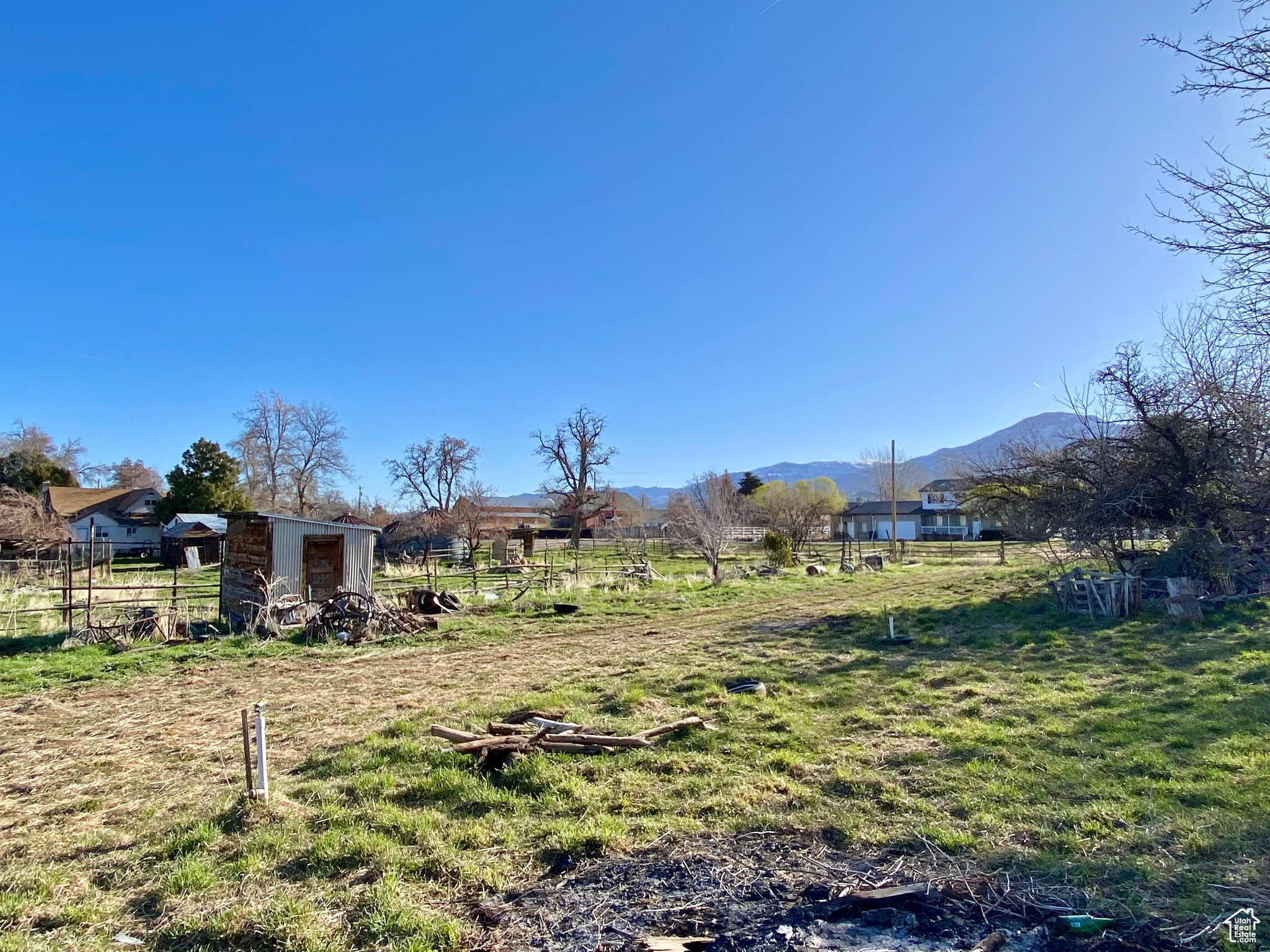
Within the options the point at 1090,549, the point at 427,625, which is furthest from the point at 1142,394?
the point at 427,625

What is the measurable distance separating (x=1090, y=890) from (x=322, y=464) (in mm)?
61688

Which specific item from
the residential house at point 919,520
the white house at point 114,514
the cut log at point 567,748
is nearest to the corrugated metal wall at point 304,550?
the cut log at point 567,748

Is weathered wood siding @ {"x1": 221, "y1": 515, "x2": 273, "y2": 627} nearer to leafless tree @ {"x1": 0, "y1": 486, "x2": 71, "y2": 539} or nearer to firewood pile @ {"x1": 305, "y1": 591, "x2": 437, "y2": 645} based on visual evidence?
firewood pile @ {"x1": 305, "y1": 591, "x2": 437, "y2": 645}

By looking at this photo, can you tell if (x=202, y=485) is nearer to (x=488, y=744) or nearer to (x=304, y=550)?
(x=304, y=550)

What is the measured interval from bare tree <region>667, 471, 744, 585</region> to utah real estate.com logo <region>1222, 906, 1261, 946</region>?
66.4 feet

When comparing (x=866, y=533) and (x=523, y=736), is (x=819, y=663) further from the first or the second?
(x=866, y=533)

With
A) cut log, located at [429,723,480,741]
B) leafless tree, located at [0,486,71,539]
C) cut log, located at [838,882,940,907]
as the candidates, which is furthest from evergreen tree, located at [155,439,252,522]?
cut log, located at [838,882,940,907]

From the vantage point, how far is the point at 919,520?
62.7 m

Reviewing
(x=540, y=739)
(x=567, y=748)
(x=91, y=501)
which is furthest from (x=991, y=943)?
(x=91, y=501)

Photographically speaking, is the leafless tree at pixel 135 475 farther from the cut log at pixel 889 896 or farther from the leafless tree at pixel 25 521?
the cut log at pixel 889 896

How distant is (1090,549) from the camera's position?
1614 centimetres

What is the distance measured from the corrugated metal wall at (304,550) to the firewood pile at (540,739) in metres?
11.3

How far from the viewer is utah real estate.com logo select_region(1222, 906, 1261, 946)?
10.5ft

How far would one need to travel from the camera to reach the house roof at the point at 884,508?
6486 centimetres
